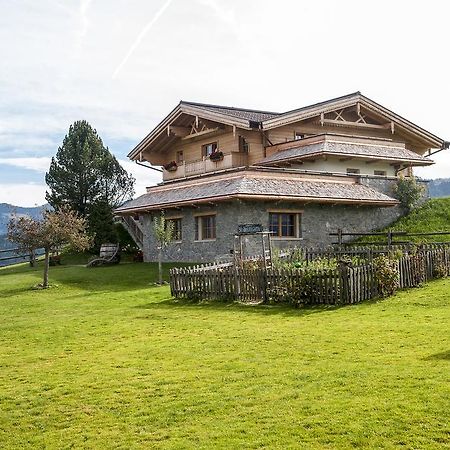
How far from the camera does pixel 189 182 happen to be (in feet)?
104

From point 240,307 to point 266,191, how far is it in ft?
33.5

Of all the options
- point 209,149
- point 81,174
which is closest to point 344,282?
point 209,149

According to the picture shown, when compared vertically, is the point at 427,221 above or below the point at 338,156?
below

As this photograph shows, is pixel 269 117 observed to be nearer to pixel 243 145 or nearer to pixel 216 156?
pixel 243 145

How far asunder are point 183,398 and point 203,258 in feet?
68.8

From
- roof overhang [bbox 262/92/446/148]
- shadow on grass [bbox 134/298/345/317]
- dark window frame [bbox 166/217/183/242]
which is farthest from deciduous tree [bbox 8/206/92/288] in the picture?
roof overhang [bbox 262/92/446/148]

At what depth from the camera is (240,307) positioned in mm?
17375

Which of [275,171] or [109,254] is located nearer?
[275,171]

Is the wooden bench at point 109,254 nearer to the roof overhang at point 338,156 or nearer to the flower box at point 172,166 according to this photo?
the flower box at point 172,166

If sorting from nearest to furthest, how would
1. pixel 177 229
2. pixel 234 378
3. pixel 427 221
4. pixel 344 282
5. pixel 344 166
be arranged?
pixel 234 378 < pixel 344 282 < pixel 177 229 < pixel 427 221 < pixel 344 166

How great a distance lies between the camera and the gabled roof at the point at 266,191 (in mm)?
26516

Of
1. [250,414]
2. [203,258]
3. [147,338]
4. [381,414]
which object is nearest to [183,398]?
[250,414]

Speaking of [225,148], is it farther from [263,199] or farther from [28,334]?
[28,334]

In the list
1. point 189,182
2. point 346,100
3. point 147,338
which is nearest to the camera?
point 147,338
